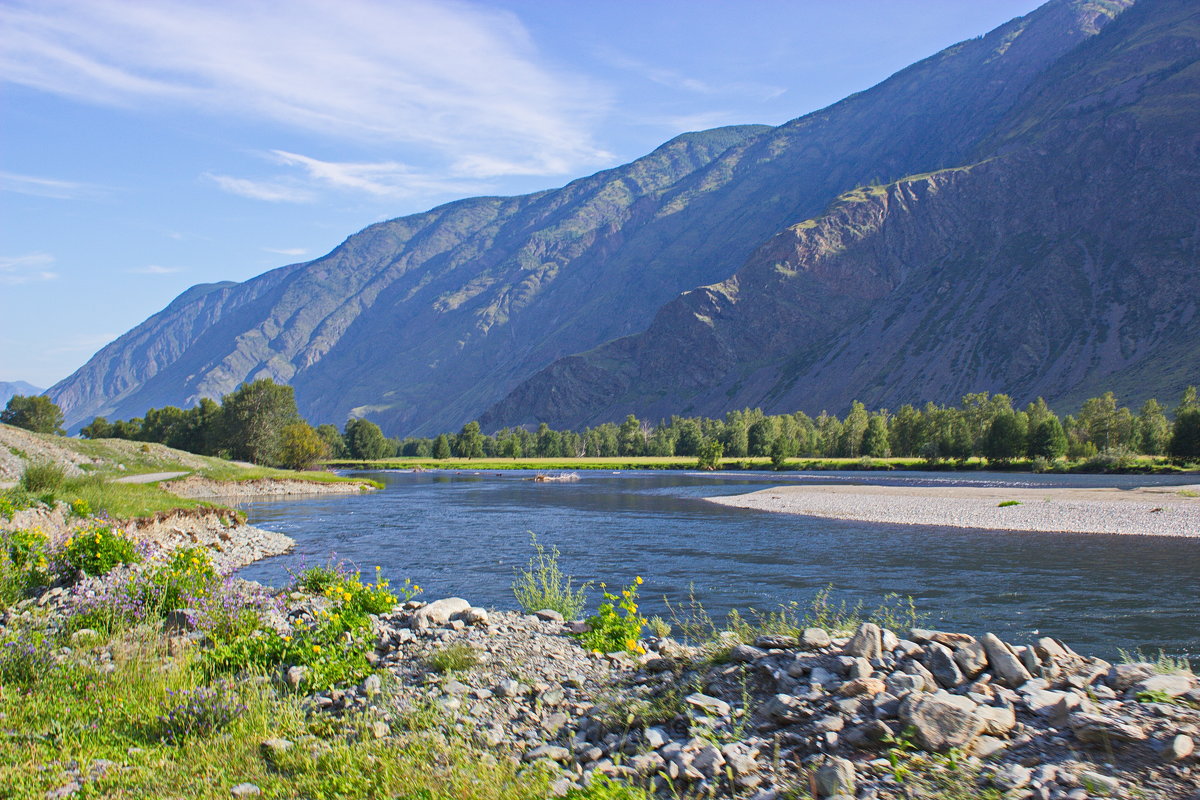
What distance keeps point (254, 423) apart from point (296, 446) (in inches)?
321

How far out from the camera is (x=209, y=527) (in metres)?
33.9

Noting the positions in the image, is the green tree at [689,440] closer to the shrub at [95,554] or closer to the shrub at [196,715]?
the shrub at [95,554]

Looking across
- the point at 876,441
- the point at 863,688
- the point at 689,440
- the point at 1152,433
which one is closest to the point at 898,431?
the point at 876,441

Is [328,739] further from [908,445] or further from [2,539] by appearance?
[908,445]

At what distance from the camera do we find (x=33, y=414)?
430 ft

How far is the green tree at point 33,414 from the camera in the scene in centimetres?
12954

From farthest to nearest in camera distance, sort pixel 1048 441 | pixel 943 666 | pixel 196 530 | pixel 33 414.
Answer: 1. pixel 33 414
2. pixel 1048 441
3. pixel 196 530
4. pixel 943 666

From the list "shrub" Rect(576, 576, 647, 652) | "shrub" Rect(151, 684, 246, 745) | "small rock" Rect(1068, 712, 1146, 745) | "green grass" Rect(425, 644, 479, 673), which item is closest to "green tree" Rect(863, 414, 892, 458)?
"shrub" Rect(576, 576, 647, 652)

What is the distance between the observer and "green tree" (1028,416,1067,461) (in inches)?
4119

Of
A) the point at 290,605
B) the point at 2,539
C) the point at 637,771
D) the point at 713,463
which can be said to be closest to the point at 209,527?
the point at 2,539

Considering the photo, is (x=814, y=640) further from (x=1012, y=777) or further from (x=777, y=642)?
(x=1012, y=777)

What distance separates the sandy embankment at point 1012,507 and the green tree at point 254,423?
2991 inches

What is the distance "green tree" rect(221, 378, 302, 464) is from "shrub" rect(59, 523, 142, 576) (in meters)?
103

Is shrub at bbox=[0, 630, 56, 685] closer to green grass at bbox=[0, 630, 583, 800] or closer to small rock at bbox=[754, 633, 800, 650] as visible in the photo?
green grass at bbox=[0, 630, 583, 800]
